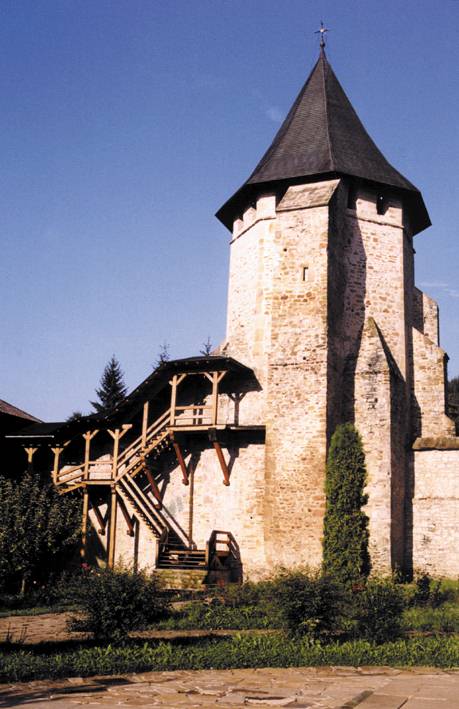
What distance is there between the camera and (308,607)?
441 inches

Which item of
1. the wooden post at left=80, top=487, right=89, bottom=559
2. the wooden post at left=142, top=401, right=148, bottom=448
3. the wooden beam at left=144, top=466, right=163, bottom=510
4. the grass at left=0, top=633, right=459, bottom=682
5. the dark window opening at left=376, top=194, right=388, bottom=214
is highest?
the dark window opening at left=376, top=194, right=388, bottom=214

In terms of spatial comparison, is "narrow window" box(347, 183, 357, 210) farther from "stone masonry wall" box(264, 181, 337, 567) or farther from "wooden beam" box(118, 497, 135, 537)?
"wooden beam" box(118, 497, 135, 537)

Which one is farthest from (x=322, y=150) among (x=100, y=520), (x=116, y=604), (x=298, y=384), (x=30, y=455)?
(x=116, y=604)

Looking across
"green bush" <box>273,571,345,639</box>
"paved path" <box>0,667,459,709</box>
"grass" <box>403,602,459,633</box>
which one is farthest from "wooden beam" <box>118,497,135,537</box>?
"paved path" <box>0,667,459,709</box>

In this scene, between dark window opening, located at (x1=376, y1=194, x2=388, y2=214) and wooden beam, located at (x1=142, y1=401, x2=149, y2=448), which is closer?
wooden beam, located at (x1=142, y1=401, x2=149, y2=448)

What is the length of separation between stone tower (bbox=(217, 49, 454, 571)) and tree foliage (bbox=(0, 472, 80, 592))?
5.12 meters

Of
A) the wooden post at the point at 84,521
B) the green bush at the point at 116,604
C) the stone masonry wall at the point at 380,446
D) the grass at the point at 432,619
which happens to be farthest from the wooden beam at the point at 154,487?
the green bush at the point at 116,604

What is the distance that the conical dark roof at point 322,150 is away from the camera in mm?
21469

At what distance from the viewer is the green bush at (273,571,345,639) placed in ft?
36.7

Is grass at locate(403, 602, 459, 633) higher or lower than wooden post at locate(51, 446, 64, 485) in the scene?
lower

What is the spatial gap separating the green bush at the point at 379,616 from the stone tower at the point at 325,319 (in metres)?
6.29

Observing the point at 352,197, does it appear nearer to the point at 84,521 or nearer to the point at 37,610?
the point at 84,521

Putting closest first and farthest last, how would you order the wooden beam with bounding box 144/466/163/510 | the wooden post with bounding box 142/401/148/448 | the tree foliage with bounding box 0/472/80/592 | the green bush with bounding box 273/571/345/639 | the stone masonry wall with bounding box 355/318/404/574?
1. the green bush with bounding box 273/571/345/639
2. the tree foliage with bounding box 0/472/80/592
3. the stone masonry wall with bounding box 355/318/404/574
4. the wooden post with bounding box 142/401/148/448
5. the wooden beam with bounding box 144/466/163/510

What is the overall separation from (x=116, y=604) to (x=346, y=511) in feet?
27.4
